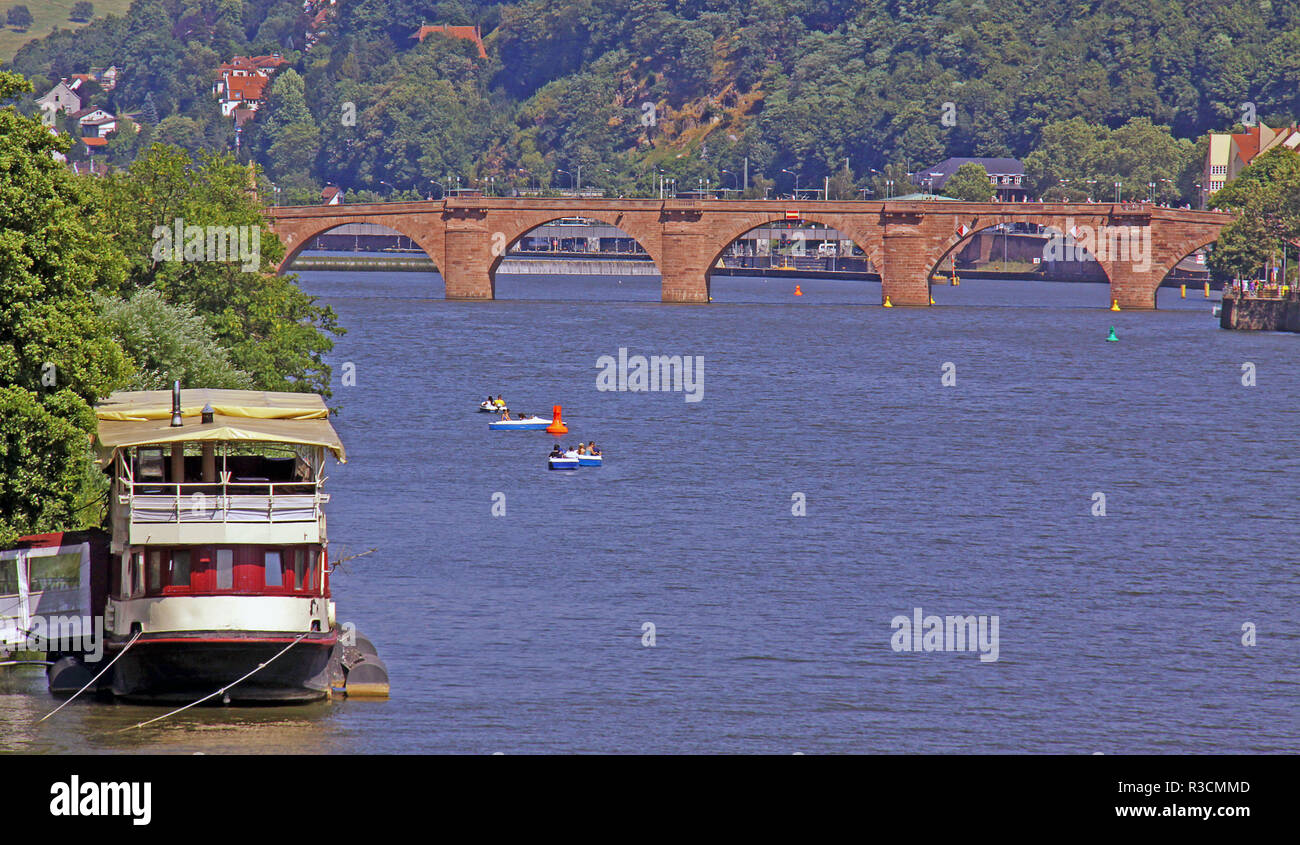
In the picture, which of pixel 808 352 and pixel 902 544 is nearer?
pixel 902 544

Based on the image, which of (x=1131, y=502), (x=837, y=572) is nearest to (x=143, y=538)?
(x=837, y=572)

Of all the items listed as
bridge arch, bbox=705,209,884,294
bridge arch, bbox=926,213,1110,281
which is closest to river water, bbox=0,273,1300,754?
bridge arch, bbox=926,213,1110,281

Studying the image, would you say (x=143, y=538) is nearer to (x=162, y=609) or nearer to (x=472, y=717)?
(x=162, y=609)

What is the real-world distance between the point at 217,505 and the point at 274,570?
1.97 metres

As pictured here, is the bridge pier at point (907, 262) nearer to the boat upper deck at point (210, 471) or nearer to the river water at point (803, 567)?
the river water at point (803, 567)

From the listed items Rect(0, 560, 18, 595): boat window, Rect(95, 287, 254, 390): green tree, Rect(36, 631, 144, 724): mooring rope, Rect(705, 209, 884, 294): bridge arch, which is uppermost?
Rect(705, 209, 884, 294): bridge arch

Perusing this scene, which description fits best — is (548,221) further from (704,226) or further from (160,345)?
(160,345)

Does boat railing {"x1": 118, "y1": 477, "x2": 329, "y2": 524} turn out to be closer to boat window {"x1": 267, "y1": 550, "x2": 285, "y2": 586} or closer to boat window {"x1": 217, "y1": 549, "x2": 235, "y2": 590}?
boat window {"x1": 217, "y1": 549, "x2": 235, "y2": 590}

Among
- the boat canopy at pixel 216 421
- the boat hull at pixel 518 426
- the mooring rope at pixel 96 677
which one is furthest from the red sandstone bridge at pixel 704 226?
the mooring rope at pixel 96 677

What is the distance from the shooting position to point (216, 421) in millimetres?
43094

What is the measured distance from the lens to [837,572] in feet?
205

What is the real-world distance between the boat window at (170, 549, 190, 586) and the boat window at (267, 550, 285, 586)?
5.64 feet

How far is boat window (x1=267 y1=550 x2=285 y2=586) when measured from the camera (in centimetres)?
4181
